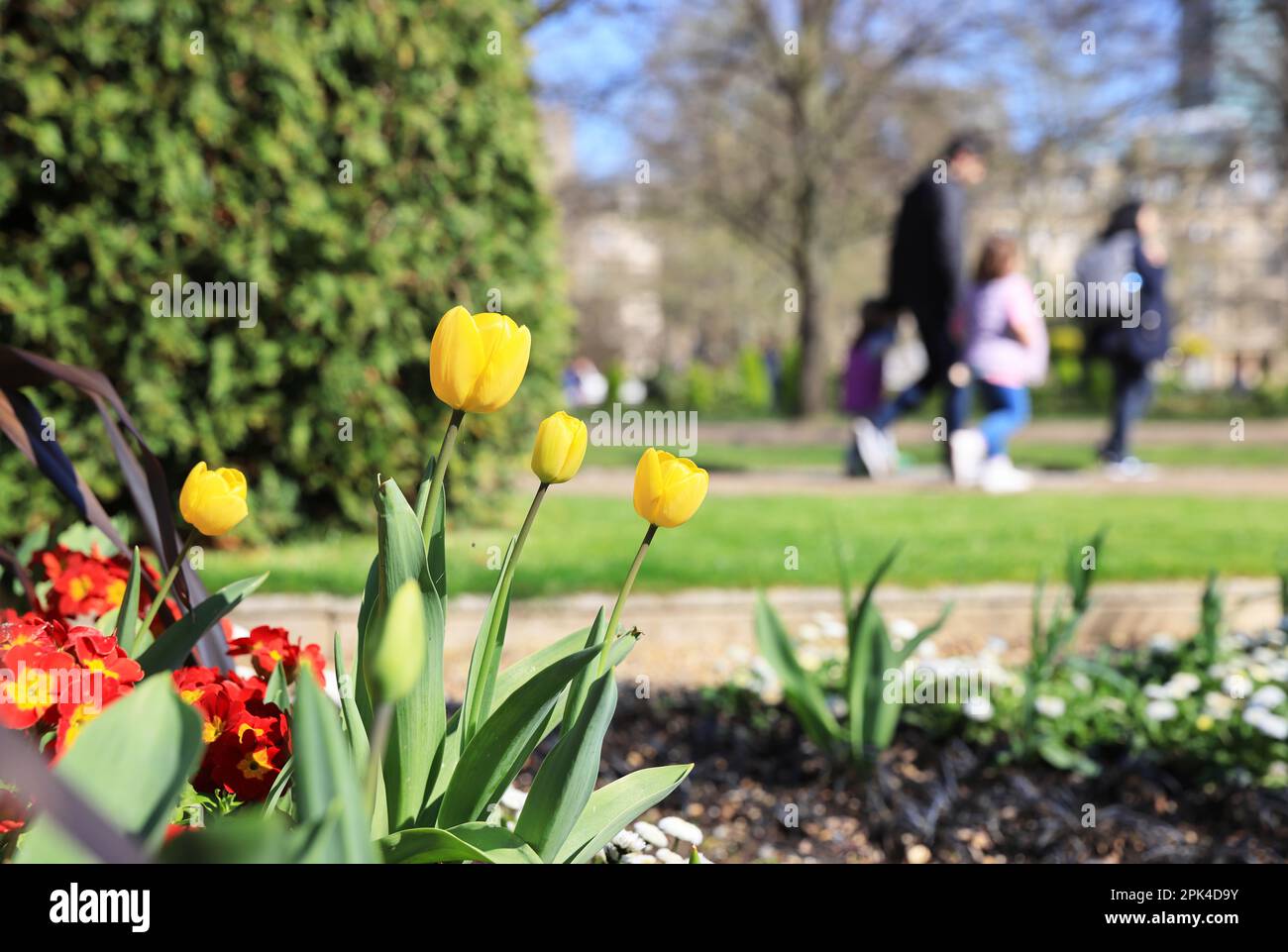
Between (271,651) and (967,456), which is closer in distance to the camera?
(271,651)

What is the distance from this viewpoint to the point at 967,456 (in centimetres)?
799

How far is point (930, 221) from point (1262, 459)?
13.3 feet

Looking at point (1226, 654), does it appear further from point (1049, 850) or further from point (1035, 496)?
point (1035, 496)

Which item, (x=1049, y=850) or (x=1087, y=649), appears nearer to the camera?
(x=1049, y=850)

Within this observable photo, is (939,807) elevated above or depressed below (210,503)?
below

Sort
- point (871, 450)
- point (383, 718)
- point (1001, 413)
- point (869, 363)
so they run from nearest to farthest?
1. point (383, 718)
2. point (1001, 413)
3. point (871, 450)
4. point (869, 363)

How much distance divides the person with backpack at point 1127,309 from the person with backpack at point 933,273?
4.69 ft

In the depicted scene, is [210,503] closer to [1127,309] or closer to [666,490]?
[666,490]

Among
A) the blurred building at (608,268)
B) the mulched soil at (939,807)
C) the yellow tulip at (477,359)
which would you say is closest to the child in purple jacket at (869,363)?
the blurred building at (608,268)

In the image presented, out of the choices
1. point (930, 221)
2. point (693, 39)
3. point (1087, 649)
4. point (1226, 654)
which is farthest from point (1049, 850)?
point (693, 39)

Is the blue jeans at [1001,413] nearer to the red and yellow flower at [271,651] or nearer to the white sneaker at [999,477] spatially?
the white sneaker at [999,477]

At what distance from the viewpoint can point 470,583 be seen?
4.37 meters

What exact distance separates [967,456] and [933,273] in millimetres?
1415

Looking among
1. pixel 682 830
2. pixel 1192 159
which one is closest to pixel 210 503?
pixel 682 830
